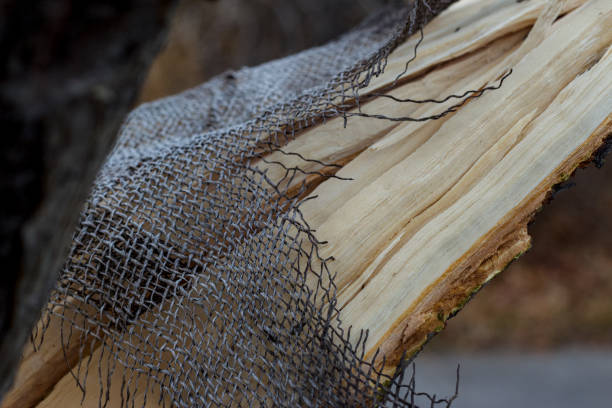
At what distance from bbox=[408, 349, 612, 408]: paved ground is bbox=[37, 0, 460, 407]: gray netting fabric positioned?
1988mm

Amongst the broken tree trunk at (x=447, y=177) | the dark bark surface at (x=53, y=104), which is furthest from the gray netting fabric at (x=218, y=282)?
the dark bark surface at (x=53, y=104)

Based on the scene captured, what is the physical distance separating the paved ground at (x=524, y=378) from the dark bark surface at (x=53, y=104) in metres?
2.63

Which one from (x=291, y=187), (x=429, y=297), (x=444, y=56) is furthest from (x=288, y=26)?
(x=429, y=297)

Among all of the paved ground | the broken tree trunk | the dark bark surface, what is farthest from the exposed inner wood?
the paved ground

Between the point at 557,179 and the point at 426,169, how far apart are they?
0.23 metres

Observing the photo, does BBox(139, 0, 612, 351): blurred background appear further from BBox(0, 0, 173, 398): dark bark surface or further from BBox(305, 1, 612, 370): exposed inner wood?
BBox(0, 0, 173, 398): dark bark surface

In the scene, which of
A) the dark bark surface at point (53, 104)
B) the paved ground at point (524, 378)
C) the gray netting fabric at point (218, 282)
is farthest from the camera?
the paved ground at point (524, 378)

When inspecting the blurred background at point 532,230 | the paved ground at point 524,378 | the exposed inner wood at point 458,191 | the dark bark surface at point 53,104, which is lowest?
the dark bark surface at point 53,104

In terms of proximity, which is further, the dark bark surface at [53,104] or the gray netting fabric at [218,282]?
the gray netting fabric at [218,282]

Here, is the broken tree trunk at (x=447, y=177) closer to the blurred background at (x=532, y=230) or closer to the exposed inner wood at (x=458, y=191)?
the exposed inner wood at (x=458, y=191)

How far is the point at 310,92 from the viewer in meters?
1.07

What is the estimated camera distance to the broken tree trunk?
2.99 ft

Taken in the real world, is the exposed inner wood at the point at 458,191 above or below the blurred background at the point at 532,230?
below

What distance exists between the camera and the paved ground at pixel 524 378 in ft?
8.52
